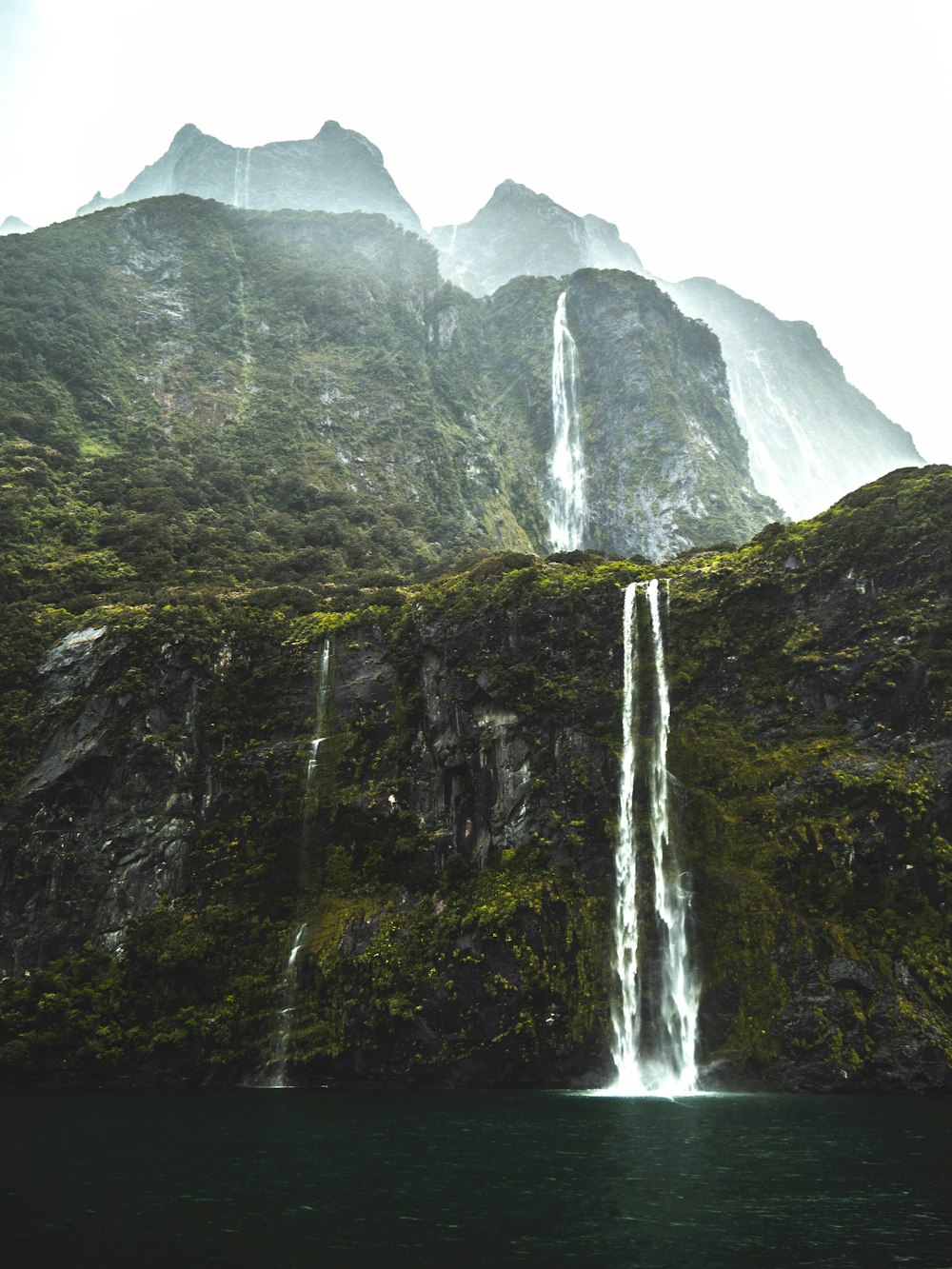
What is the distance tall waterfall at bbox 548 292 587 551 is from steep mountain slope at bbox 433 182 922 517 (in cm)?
5443

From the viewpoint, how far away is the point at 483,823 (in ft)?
103

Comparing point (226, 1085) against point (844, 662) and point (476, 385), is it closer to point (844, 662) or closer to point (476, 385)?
point (844, 662)

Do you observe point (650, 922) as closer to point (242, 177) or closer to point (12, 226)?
point (242, 177)

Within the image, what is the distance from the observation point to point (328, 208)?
152 metres

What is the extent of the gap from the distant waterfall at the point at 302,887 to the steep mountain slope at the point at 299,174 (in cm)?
13857

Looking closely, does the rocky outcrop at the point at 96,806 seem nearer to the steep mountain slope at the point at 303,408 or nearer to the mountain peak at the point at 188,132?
the steep mountain slope at the point at 303,408

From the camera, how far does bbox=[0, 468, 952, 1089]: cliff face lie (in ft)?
86.6

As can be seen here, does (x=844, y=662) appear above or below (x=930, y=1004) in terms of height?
above

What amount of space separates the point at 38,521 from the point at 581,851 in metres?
32.7

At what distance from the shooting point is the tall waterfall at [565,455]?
8200 cm

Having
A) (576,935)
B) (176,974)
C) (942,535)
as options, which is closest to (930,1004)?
(576,935)

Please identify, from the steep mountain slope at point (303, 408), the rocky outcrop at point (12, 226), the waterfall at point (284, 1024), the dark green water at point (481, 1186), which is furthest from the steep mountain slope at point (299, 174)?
the dark green water at point (481, 1186)

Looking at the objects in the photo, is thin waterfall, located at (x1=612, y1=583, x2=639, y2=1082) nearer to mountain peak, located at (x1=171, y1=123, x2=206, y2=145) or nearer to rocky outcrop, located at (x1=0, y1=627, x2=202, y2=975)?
rocky outcrop, located at (x1=0, y1=627, x2=202, y2=975)

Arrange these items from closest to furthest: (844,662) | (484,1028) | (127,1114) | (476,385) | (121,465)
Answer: (127,1114) → (484,1028) → (844,662) → (121,465) → (476,385)
